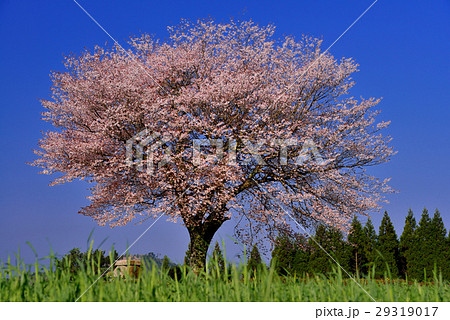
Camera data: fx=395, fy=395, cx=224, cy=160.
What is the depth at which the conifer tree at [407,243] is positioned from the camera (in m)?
24.5

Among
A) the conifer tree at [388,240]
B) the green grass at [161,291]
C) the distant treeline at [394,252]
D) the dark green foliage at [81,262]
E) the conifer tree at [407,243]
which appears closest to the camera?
the green grass at [161,291]

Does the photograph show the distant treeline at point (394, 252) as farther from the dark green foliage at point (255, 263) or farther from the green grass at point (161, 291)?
the green grass at point (161, 291)

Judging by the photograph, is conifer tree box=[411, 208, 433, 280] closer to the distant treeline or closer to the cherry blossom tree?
the distant treeline

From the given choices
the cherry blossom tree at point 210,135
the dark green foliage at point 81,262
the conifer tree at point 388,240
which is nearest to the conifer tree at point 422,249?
the conifer tree at point 388,240

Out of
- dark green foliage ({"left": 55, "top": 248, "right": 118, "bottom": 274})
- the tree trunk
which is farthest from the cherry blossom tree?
dark green foliage ({"left": 55, "top": 248, "right": 118, "bottom": 274})

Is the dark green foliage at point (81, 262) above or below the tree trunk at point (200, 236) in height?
below

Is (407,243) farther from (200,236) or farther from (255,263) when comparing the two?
(255,263)

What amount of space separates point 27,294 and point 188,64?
12220mm

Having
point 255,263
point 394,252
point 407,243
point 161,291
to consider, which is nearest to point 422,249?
point 407,243

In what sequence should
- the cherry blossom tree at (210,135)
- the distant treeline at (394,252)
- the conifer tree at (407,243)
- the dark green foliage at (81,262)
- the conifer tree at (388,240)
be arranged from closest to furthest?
1. the dark green foliage at (81,262)
2. the cherry blossom tree at (210,135)
3. the distant treeline at (394,252)
4. the conifer tree at (407,243)
5. the conifer tree at (388,240)

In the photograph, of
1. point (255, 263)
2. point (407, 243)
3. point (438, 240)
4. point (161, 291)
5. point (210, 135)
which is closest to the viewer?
point (161, 291)

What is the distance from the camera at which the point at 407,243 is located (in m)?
25.0

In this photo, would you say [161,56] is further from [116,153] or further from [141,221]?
[141,221]
